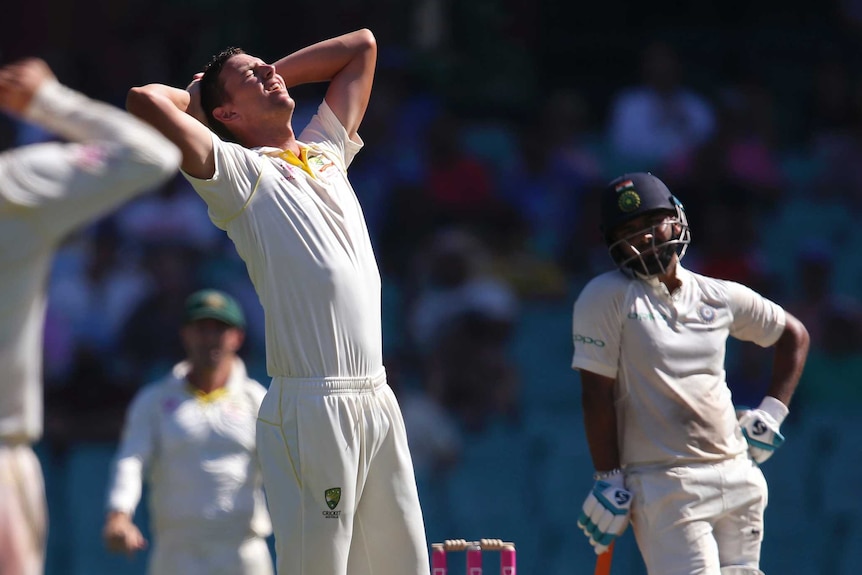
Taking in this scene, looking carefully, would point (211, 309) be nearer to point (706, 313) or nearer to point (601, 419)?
point (601, 419)

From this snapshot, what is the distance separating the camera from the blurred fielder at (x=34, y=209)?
3.35 meters

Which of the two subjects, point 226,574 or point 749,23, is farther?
point 749,23

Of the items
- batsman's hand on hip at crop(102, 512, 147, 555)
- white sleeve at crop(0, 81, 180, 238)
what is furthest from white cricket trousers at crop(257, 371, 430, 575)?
batsman's hand on hip at crop(102, 512, 147, 555)

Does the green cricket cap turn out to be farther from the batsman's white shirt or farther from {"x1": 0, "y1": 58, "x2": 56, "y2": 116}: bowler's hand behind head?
{"x1": 0, "y1": 58, "x2": 56, "y2": 116}: bowler's hand behind head

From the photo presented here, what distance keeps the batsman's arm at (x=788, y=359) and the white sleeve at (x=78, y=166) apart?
256cm

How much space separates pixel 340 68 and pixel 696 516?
6.27 feet

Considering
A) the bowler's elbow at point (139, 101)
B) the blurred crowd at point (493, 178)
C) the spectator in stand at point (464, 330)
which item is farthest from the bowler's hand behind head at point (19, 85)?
the spectator in stand at point (464, 330)

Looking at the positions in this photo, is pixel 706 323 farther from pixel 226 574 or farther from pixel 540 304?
pixel 540 304

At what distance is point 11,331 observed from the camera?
11.2ft

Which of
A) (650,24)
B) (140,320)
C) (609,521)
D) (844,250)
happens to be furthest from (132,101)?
(650,24)

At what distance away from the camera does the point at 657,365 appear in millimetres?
4664

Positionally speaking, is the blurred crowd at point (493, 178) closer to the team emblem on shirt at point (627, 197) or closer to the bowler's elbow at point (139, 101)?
the team emblem on shirt at point (627, 197)

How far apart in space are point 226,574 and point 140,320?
333 centimetres

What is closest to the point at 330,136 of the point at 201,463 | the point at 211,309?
the point at 211,309
